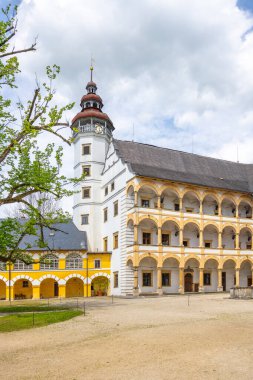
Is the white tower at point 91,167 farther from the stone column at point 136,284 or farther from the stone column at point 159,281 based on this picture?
the stone column at point 159,281

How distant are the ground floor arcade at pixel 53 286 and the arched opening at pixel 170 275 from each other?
20.5 feet

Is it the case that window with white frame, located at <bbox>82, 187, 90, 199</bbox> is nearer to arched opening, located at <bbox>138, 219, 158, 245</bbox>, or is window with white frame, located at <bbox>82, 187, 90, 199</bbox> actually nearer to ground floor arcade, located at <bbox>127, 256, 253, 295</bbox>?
arched opening, located at <bbox>138, 219, 158, 245</bbox>

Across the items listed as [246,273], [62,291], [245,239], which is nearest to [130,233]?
[62,291]

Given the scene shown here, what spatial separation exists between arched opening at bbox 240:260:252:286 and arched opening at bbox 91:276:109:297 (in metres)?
14.7

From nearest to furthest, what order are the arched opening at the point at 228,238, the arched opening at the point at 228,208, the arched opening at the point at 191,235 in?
the arched opening at the point at 191,235 < the arched opening at the point at 228,238 < the arched opening at the point at 228,208

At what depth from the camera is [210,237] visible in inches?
1716

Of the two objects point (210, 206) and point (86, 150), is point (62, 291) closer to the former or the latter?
point (86, 150)

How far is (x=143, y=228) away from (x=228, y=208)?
1095cm

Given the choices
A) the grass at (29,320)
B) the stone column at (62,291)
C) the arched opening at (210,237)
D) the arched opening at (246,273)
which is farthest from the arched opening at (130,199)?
the grass at (29,320)

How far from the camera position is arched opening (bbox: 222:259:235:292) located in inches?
1735

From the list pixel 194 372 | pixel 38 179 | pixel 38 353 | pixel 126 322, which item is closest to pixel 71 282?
pixel 38 179

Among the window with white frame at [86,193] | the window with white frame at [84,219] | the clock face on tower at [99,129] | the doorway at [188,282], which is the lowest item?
the doorway at [188,282]

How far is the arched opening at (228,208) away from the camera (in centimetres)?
4444

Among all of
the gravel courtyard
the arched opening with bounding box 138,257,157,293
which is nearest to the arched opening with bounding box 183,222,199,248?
the arched opening with bounding box 138,257,157,293
